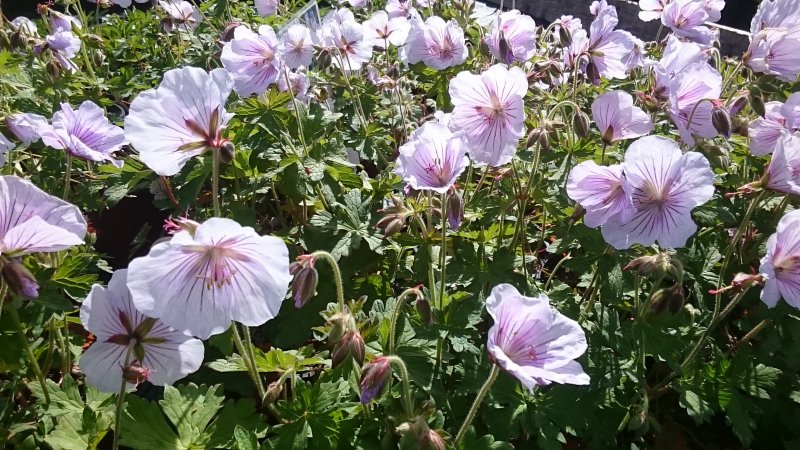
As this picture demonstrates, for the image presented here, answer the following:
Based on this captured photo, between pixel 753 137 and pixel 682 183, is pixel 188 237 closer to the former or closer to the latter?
pixel 682 183

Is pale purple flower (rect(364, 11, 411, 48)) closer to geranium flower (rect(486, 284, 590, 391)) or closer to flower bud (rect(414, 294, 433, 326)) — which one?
flower bud (rect(414, 294, 433, 326))

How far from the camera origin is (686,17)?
98.0 inches

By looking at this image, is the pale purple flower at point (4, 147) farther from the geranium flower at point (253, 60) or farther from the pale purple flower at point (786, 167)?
the pale purple flower at point (786, 167)

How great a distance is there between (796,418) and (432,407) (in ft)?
3.97

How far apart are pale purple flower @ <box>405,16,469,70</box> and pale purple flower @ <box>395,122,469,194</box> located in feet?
3.31

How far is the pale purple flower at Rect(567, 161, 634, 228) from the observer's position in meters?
1.52

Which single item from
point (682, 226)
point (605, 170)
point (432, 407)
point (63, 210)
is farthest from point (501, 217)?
point (63, 210)

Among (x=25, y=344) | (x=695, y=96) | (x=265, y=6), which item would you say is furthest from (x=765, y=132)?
(x=265, y=6)

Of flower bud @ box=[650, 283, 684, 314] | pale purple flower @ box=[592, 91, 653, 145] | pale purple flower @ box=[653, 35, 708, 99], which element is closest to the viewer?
flower bud @ box=[650, 283, 684, 314]

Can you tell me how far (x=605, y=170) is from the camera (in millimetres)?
1532

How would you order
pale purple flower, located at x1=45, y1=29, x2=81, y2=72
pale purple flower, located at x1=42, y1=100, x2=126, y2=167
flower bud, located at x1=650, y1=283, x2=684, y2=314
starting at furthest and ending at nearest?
pale purple flower, located at x1=45, y1=29, x2=81, y2=72, pale purple flower, located at x1=42, y1=100, x2=126, y2=167, flower bud, located at x1=650, y1=283, x2=684, y2=314

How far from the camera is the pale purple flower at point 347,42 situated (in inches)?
97.0

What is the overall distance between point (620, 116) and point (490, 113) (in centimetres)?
36

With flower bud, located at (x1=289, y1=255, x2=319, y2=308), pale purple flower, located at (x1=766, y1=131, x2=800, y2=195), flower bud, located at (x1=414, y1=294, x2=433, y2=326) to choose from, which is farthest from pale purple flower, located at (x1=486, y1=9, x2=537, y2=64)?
flower bud, located at (x1=289, y1=255, x2=319, y2=308)
